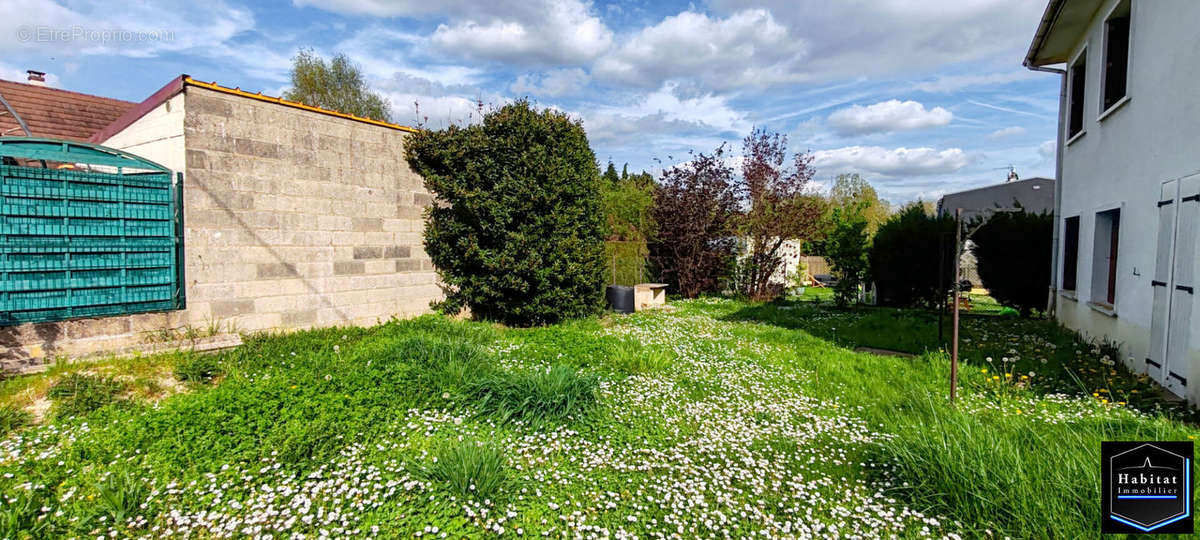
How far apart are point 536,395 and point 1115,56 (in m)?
8.31

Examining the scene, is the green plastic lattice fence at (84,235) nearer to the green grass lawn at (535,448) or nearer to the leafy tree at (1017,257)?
the green grass lawn at (535,448)

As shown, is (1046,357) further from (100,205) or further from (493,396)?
(100,205)

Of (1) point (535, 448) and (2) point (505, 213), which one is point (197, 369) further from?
(2) point (505, 213)

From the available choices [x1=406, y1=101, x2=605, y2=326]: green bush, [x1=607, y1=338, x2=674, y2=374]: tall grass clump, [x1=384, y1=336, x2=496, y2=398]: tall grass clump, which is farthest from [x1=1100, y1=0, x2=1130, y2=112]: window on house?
[x1=384, y1=336, x2=496, y2=398]: tall grass clump

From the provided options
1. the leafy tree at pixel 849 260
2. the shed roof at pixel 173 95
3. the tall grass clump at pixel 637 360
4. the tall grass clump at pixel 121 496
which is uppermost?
the shed roof at pixel 173 95

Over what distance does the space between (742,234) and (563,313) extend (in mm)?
6667

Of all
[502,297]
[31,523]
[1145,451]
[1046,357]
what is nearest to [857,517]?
[1145,451]

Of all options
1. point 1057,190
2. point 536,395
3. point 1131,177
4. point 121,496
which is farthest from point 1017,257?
point 121,496

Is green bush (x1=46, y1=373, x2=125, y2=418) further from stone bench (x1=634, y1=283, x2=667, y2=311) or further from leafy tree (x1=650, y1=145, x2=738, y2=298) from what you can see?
leafy tree (x1=650, y1=145, x2=738, y2=298)

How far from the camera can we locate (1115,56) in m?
6.39

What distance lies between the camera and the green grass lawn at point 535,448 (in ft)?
8.56

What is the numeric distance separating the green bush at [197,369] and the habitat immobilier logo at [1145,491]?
6.29 m

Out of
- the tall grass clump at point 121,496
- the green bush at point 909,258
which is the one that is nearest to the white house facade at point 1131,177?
the green bush at point 909,258

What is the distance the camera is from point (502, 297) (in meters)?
7.82
